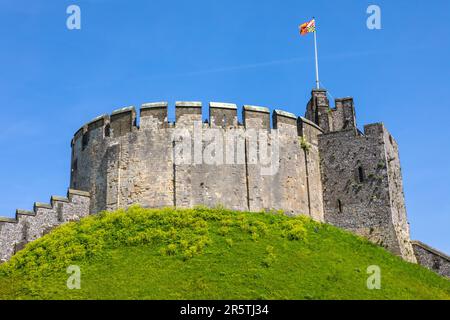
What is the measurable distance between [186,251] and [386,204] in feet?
34.9

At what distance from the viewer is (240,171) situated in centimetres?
3306

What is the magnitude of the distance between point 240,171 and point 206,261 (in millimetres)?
7591

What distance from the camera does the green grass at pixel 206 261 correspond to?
942 inches

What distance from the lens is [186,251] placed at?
1060 inches

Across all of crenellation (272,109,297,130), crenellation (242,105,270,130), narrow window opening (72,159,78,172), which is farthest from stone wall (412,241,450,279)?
narrow window opening (72,159,78,172)

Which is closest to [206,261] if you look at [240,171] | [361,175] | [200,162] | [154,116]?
[200,162]

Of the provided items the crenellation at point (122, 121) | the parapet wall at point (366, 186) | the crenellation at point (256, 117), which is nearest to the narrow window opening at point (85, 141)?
the crenellation at point (122, 121)

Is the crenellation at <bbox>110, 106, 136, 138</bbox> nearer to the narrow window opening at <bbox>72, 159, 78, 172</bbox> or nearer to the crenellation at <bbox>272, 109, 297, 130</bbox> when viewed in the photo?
the narrow window opening at <bbox>72, 159, 78, 172</bbox>

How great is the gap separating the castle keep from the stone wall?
44 mm

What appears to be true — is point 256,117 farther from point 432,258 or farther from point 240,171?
point 432,258

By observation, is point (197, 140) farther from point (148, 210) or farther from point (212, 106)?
point (148, 210)

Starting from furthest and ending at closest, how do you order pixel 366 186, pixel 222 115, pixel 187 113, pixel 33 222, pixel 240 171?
pixel 366 186 → pixel 222 115 → pixel 187 113 → pixel 240 171 → pixel 33 222
